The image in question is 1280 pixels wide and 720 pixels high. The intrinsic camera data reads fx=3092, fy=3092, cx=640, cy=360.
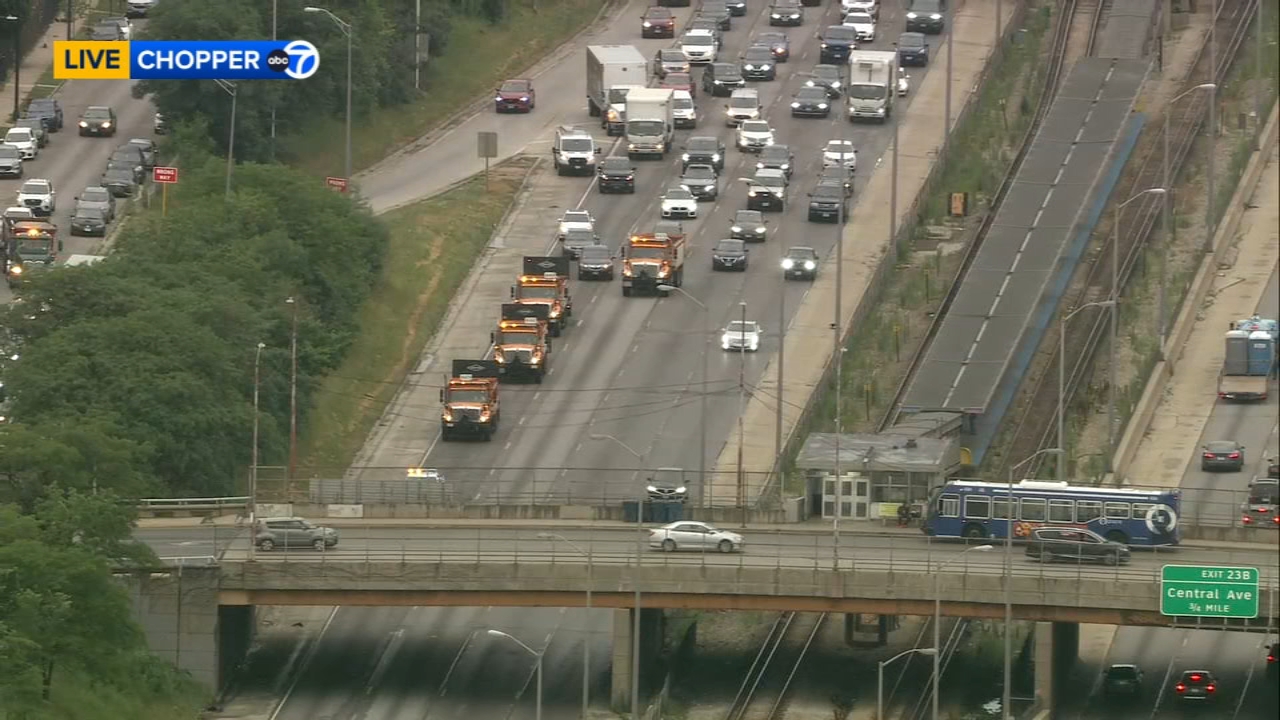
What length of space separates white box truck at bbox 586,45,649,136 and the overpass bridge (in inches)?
2174

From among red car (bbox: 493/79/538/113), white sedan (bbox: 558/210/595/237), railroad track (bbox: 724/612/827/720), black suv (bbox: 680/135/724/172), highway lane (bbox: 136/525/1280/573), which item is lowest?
railroad track (bbox: 724/612/827/720)

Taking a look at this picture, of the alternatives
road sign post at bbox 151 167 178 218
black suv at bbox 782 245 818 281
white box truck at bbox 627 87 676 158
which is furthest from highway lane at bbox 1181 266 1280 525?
road sign post at bbox 151 167 178 218

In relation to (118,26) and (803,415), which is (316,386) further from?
(118,26)

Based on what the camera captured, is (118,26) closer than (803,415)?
No

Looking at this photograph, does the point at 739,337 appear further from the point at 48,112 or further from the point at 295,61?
the point at 48,112

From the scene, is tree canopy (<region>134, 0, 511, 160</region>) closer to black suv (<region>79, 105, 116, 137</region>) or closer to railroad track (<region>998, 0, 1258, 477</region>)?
black suv (<region>79, 105, 116, 137</region>)

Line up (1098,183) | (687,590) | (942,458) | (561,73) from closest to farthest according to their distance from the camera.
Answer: (687,590)
(942,458)
(1098,183)
(561,73)

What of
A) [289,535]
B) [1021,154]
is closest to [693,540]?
[289,535]

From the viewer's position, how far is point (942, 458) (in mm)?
107375

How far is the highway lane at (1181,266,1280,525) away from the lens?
113m

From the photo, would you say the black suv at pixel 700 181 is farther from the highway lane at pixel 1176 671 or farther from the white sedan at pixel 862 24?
the highway lane at pixel 1176 671

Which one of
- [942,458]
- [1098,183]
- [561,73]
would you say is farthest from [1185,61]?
[942,458]

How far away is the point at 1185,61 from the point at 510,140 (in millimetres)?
35445

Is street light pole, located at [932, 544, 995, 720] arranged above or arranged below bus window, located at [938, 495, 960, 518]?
below
